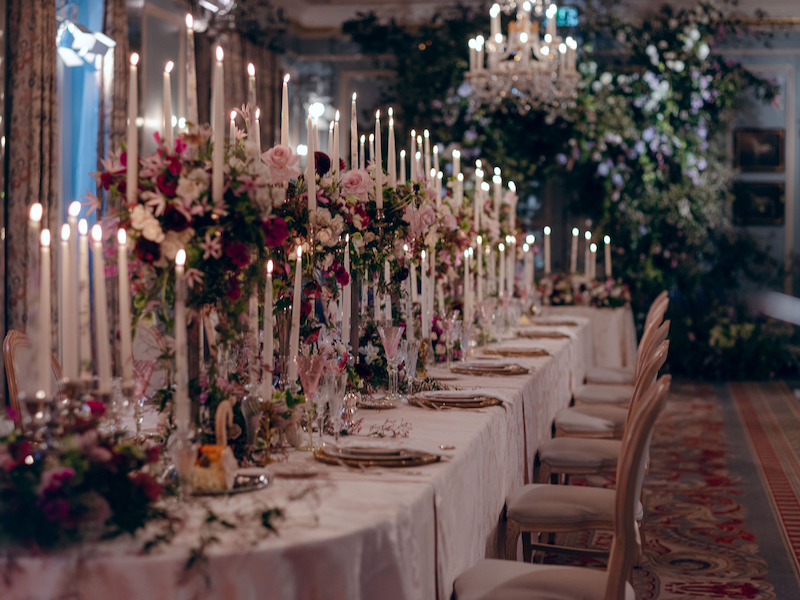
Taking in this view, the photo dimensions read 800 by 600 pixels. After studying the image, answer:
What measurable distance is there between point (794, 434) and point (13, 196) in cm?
544

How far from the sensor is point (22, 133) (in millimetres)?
5453

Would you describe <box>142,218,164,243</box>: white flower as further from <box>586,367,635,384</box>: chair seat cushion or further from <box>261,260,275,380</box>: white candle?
<box>586,367,635,384</box>: chair seat cushion

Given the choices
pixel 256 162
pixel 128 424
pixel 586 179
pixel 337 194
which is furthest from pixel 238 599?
pixel 586 179

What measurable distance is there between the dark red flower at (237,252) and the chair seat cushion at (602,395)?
3516mm

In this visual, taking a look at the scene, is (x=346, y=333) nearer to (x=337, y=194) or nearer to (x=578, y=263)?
(x=337, y=194)

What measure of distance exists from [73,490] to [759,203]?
948cm

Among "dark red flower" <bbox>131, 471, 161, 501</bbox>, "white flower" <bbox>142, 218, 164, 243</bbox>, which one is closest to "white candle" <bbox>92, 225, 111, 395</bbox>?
"white flower" <bbox>142, 218, 164, 243</bbox>

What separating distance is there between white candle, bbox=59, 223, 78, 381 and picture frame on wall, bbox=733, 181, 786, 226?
30.2 feet

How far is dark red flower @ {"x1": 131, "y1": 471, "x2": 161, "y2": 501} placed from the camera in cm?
157

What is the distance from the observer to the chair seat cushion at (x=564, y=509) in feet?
9.05

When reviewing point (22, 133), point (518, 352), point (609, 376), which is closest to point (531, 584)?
point (518, 352)

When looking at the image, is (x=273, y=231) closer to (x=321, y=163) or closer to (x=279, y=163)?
(x=279, y=163)

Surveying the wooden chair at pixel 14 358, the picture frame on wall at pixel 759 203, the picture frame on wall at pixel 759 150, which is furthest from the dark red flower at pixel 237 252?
the picture frame on wall at pixel 759 150

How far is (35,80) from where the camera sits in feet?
18.0
